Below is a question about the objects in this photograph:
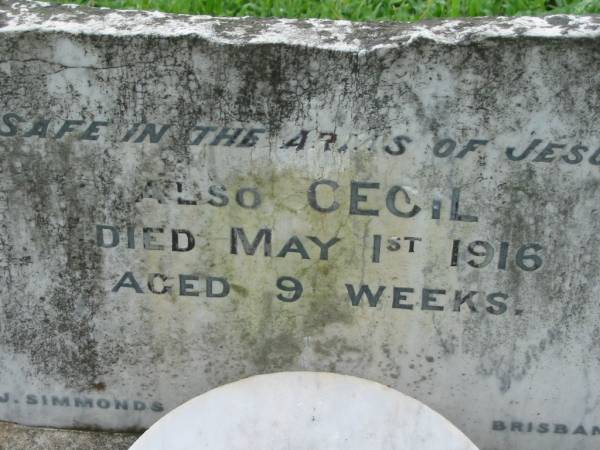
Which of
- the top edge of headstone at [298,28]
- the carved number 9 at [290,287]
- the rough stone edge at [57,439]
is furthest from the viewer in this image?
the rough stone edge at [57,439]

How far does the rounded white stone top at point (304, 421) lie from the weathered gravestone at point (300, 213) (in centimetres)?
29

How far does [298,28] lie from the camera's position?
92.2 inches

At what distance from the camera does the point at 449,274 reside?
2.51m

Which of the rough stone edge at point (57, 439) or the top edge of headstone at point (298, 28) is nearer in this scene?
the top edge of headstone at point (298, 28)

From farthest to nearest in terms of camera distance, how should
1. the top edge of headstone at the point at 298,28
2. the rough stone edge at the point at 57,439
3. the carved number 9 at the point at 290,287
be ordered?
the rough stone edge at the point at 57,439 < the carved number 9 at the point at 290,287 < the top edge of headstone at the point at 298,28

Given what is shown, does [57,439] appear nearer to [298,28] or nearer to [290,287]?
[290,287]

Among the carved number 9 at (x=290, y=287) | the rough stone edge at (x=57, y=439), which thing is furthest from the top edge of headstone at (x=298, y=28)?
the rough stone edge at (x=57, y=439)

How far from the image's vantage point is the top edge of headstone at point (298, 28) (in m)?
2.23

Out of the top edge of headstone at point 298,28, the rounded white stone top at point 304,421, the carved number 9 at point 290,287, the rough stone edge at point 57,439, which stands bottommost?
the rough stone edge at point 57,439

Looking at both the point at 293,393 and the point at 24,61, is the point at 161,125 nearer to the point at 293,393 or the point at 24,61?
the point at 24,61

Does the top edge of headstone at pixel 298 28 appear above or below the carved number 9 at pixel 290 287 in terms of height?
above

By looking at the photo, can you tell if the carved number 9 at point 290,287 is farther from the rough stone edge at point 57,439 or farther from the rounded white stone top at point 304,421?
the rough stone edge at point 57,439

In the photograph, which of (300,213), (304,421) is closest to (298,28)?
(300,213)

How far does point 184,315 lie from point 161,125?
1.90 ft
